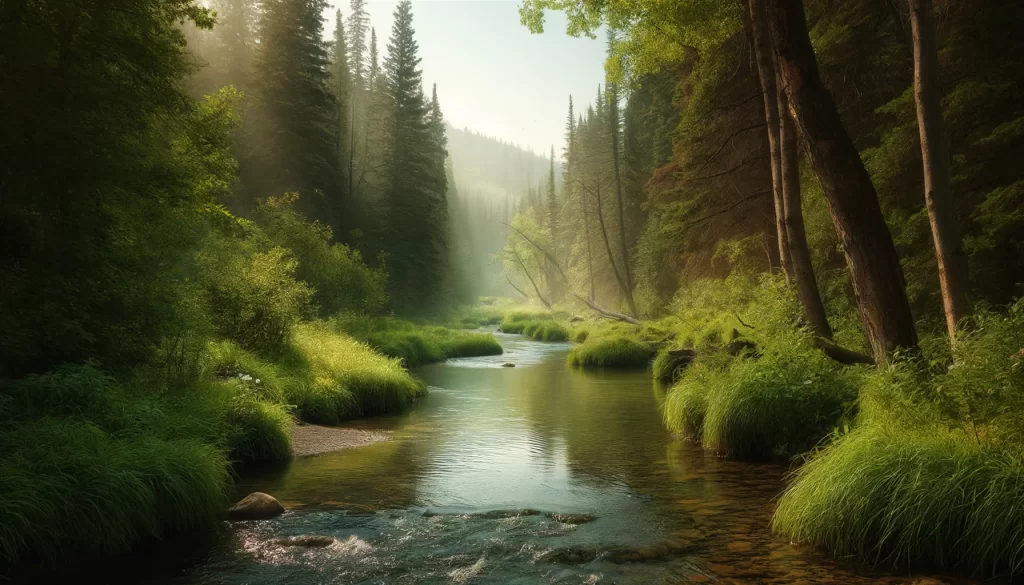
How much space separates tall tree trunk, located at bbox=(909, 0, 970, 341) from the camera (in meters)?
7.62

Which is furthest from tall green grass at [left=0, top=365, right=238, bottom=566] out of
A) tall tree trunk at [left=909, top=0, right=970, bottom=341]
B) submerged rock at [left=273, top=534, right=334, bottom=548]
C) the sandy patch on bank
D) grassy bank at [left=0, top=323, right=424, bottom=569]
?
tall tree trunk at [left=909, top=0, right=970, bottom=341]

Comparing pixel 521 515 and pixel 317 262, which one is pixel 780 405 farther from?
pixel 317 262

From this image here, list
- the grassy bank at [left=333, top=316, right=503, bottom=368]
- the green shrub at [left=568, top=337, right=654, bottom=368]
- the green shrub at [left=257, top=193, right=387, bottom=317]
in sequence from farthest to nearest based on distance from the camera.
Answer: the green shrub at [left=568, top=337, right=654, bottom=368] < the grassy bank at [left=333, top=316, right=503, bottom=368] < the green shrub at [left=257, top=193, right=387, bottom=317]

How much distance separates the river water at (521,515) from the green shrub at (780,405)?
48 cm

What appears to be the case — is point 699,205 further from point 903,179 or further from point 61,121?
point 61,121

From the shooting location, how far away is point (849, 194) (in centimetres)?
680

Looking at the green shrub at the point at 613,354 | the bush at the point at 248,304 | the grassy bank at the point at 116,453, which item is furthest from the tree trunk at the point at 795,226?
the green shrub at the point at 613,354

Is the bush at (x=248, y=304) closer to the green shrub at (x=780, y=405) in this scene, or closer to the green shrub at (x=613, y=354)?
the green shrub at (x=780, y=405)

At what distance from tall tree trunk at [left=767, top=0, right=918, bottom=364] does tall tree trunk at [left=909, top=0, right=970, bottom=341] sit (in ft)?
4.05

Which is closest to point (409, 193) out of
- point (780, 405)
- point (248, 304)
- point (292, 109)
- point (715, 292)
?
point (292, 109)

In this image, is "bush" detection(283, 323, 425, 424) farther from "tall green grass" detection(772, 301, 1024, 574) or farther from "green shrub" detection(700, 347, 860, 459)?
"tall green grass" detection(772, 301, 1024, 574)

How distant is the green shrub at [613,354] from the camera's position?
24.1 meters

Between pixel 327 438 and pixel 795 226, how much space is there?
359 inches

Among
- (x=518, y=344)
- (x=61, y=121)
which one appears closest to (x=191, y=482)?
(x=61, y=121)
